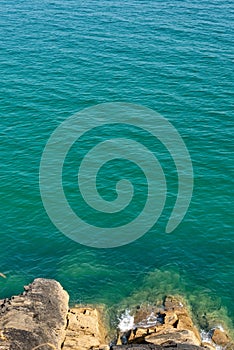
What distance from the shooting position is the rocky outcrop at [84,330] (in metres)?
47.5

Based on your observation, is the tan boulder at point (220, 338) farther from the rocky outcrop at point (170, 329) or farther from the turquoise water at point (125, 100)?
the turquoise water at point (125, 100)

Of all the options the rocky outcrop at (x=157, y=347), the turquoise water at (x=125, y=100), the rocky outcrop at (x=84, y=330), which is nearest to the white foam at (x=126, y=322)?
the rocky outcrop at (x=84, y=330)

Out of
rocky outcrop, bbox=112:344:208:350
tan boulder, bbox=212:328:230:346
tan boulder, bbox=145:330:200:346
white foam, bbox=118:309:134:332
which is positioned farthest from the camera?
white foam, bbox=118:309:134:332

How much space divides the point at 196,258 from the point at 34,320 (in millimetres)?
21873

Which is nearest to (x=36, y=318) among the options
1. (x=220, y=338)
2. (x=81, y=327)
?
(x=81, y=327)

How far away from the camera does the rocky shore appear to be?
1756 inches

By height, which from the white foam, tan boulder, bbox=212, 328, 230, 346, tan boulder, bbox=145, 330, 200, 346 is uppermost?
the white foam

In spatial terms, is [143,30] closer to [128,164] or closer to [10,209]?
[128,164]

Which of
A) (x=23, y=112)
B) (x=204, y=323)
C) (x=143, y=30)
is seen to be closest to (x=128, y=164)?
(x=23, y=112)

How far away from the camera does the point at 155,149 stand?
78.8 metres

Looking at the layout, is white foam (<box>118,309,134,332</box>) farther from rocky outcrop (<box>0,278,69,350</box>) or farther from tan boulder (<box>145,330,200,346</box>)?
rocky outcrop (<box>0,278,69,350</box>)

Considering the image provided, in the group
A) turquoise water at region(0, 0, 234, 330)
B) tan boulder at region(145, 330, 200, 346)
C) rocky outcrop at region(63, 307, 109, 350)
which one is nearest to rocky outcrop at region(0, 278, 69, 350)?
rocky outcrop at region(63, 307, 109, 350)

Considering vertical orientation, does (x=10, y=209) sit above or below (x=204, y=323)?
above

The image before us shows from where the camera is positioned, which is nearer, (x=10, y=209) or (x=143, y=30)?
(x=10, y=209)
